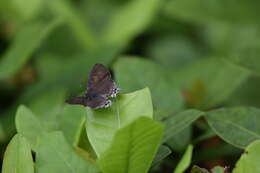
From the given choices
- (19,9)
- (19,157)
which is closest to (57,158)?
(19,157)

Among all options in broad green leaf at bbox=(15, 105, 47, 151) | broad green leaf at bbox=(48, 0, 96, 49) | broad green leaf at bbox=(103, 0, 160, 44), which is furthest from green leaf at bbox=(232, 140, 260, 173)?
broad green leaf at bbox=(48, 0, 96, 49)

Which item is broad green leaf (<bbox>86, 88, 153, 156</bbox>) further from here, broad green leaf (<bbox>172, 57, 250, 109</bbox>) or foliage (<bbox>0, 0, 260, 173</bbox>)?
broad green leaf (<bbox>172, 57, 250, 109</bbox>)

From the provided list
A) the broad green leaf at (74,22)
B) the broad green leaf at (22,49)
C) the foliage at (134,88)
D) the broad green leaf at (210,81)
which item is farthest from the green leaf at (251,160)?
the broad green leaf at (74,22)

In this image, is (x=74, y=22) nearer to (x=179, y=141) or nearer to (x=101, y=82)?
(x=179, y=141)

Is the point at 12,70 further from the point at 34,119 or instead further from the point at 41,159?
the point at 41,159

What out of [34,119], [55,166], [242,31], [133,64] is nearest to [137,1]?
[242,31]
